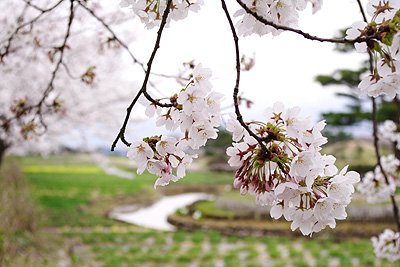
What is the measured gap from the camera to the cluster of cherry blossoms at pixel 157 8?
0.81m

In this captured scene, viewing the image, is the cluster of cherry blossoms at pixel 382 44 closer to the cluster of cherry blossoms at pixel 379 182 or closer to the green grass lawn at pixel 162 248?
the cluster of cherry blossoms at pixel 379 182

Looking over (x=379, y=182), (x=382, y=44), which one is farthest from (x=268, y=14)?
(x=379, y=182)

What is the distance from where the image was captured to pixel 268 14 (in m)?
0.71

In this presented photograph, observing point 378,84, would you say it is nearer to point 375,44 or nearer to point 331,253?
point 375,44

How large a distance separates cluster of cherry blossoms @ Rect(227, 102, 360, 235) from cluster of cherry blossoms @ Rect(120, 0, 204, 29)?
296mm

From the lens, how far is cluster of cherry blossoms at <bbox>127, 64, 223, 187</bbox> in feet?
2.05

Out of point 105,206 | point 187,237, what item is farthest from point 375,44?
point 105,206

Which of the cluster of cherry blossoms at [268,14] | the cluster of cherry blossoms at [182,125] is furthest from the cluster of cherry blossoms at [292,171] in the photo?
the cluster of cherry blossoms at [268,14]

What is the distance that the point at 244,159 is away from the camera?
648mm

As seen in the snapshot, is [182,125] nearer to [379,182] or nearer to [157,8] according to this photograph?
[157,8]

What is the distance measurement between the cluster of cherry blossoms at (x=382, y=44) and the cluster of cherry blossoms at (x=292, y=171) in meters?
0.10

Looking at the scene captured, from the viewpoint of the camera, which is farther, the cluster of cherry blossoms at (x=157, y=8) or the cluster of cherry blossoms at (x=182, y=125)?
the cluster of cherry blossoms at (x=157, y=8)

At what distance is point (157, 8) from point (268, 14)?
0.84 feet

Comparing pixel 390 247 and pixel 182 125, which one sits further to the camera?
pixel 390 247
